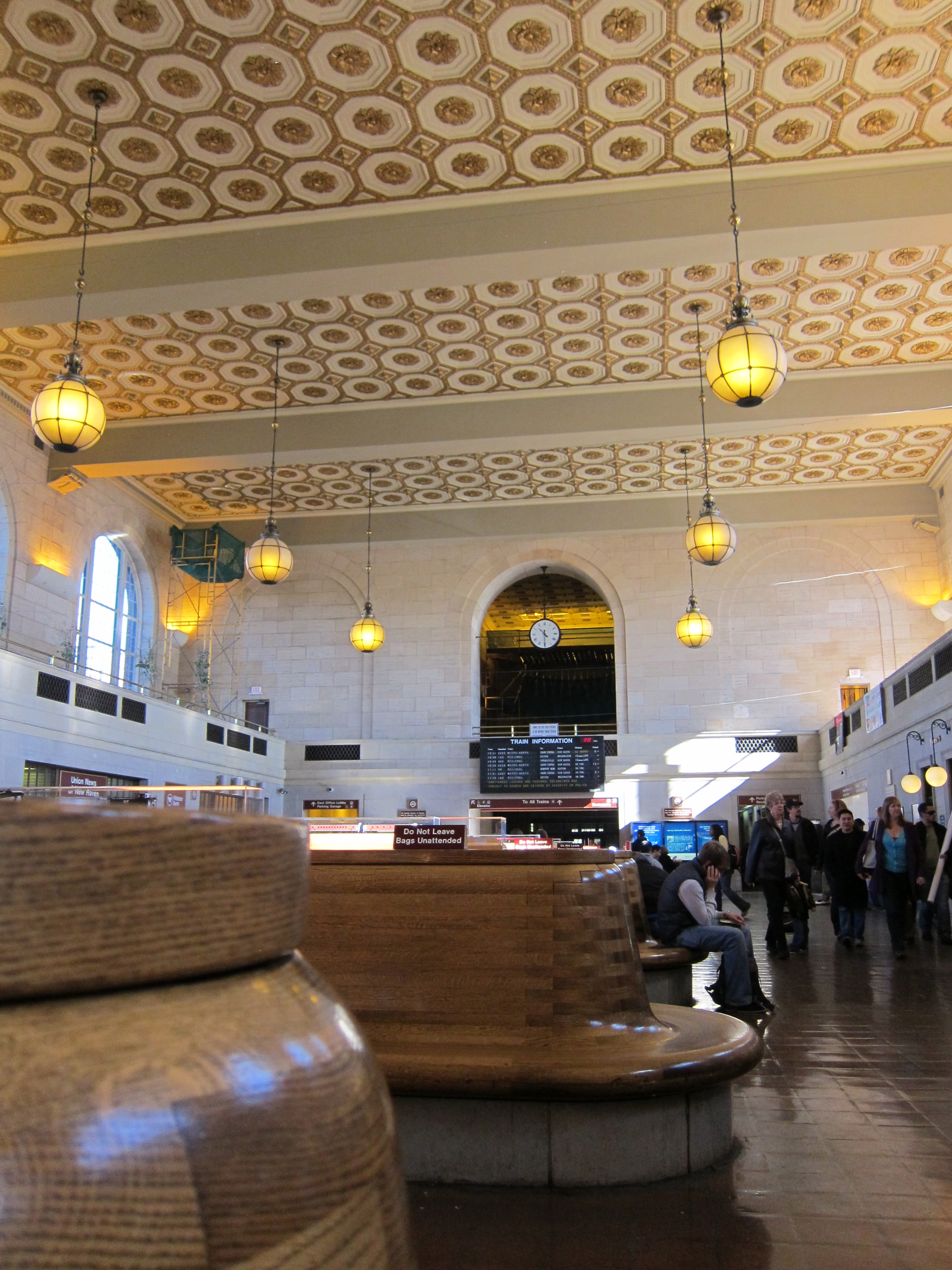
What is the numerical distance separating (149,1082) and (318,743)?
1932 cm

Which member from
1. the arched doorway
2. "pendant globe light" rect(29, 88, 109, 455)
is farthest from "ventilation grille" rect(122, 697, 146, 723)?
the arched doorway

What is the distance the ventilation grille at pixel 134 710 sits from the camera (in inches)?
547

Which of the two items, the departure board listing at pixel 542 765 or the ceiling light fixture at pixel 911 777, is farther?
the departure board listing at pixel 542 765

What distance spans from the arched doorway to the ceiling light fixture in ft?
37.6

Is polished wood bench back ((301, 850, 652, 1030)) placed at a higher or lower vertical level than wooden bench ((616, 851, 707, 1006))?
→ higher

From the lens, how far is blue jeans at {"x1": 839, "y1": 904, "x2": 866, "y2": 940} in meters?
8.98

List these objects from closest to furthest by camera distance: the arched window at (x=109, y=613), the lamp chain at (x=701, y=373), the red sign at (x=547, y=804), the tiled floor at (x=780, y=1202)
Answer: the tiled floor at (x=780, y=1202)
the lamp chain at (x=701, y=373)
the arched window at (x=109, y=613)
the red sign at (x=547, y=804)

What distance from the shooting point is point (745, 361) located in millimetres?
6520

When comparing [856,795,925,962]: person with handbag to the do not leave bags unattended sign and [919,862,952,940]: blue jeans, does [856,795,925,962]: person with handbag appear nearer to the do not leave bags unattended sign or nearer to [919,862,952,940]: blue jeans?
[919,862,952,940]: blue jeans

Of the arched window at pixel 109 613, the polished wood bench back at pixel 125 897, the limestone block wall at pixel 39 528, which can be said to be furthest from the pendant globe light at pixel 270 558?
the polished wood bench back at pixel 125 897

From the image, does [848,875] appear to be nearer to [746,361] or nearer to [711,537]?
[711,537]

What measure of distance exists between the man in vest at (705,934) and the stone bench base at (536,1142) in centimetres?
282

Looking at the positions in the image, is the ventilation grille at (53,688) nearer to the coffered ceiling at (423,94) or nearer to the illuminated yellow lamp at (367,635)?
the illuminated yellow lamp at (367,635)

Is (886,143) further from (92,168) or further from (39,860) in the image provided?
(39,860)
